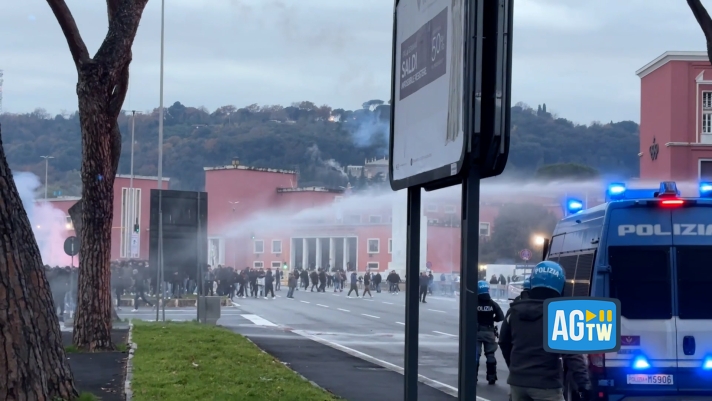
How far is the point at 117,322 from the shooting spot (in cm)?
2455

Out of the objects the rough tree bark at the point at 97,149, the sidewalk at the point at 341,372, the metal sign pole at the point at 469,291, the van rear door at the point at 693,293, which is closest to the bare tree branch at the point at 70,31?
the rough tree bark at the point at 97,149

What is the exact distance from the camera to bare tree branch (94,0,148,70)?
1491 centimetres

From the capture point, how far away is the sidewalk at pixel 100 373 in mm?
11141

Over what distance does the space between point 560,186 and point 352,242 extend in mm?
50441

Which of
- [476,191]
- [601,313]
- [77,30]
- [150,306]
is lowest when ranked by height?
[150,306]

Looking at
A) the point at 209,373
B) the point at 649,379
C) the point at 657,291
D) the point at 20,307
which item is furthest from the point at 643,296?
the point at 209,373

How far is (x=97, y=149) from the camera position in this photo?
50.4 feet

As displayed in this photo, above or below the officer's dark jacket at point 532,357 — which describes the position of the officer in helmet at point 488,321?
below

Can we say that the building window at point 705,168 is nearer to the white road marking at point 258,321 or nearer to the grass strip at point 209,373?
the white road marking at point 258,321

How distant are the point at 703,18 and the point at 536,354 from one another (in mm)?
7647

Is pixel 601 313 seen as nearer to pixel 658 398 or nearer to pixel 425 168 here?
pixel 425 168

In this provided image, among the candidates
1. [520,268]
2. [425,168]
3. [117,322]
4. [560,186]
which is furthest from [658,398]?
[520,268]

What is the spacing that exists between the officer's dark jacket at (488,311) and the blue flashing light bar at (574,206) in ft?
8.16

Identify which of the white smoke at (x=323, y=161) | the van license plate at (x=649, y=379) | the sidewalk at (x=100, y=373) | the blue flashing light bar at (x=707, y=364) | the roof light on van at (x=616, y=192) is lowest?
the sidewalk at (x=100, y=373)
